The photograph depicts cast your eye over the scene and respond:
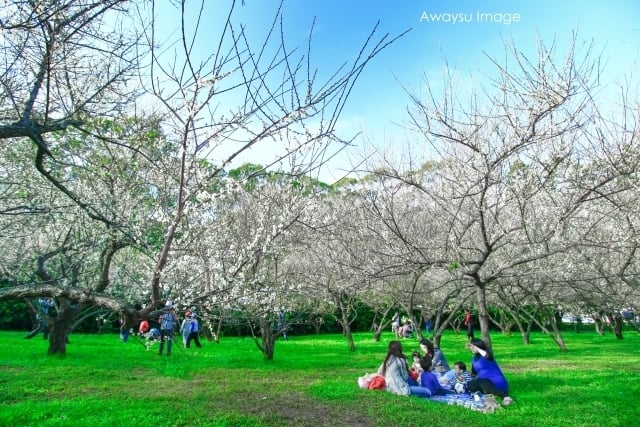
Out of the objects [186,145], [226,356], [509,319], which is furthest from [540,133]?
[509,319]

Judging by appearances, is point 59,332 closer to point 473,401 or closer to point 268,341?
point 268,341

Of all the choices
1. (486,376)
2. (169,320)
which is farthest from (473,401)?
(169,320)

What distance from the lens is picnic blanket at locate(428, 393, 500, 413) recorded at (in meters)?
6.66

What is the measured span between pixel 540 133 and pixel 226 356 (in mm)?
9463

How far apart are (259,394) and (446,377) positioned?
3318 millimetres

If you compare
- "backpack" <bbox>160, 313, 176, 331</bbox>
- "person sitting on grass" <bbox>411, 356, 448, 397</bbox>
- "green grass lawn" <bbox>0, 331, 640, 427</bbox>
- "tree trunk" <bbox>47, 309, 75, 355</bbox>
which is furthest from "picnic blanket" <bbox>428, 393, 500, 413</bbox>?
"tree trunk" <bbox>47, 309, 75, 355</bbox>

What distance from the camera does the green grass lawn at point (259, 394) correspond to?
19.3 feet

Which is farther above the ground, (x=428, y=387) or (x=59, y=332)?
(x=59, y=332)

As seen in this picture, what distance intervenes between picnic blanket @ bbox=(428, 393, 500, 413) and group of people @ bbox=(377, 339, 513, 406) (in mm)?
136

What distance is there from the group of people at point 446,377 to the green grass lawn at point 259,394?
0.32 meters

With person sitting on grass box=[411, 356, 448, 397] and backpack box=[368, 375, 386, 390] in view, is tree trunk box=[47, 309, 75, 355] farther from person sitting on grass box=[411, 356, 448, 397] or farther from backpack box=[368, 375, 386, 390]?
person sitting on grass box=[411, 356, 448, 397]

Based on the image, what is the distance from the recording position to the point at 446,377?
8609 mm

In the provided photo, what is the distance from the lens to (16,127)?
→ 10.5 ft

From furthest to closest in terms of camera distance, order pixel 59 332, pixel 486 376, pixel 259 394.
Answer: pixel 59 332 < pixel 259 394 < pixel 486 376
